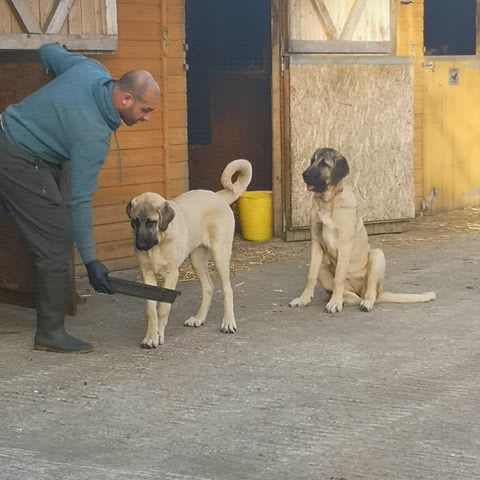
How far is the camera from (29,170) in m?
6.59

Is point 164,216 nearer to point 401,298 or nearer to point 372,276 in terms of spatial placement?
point 372,276

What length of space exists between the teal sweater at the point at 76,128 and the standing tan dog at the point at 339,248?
205 centimetres

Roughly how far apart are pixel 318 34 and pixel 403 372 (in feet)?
18.4

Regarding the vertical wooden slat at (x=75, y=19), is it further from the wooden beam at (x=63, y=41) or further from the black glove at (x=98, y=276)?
the black glove at (x=98, y=276)

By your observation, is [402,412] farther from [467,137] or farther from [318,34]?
[467,137]

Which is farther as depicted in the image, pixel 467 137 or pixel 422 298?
pixel 467 137

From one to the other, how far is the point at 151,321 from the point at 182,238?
1.86ft

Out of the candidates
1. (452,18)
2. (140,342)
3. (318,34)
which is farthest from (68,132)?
(452,18)

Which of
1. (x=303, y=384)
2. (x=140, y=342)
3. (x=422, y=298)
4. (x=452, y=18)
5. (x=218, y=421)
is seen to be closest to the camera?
(x=218, y=421)

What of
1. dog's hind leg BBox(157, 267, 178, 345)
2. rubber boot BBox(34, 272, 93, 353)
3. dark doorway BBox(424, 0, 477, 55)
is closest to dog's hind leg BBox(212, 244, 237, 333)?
dog's hind leg BBox(157, 267, 178, 345)

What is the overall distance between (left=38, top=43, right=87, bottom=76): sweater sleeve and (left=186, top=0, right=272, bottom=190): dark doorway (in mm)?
6501

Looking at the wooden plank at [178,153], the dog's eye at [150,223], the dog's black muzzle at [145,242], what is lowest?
the dog's black muzzle at [145,242]

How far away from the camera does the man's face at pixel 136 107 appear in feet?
20.8

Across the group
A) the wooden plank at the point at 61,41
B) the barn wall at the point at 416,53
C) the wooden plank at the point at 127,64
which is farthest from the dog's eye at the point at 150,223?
the barn wall at the point at 416,53
